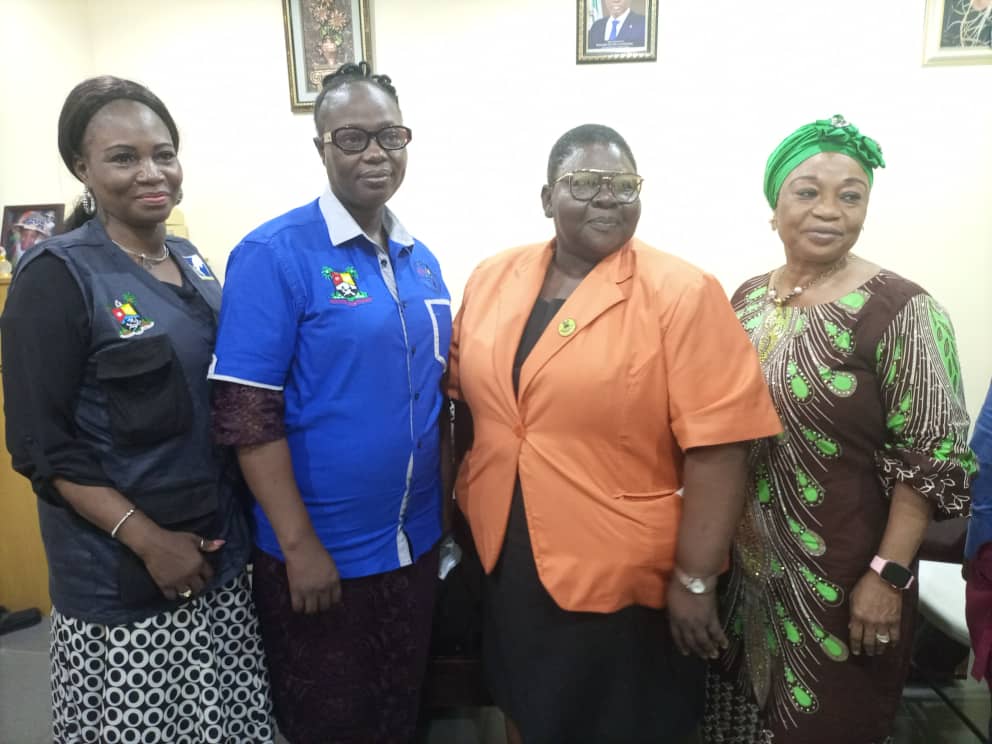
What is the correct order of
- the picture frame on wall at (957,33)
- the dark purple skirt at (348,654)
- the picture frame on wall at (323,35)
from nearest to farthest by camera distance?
the dark purple skirt at (348,654) → the picture frame on wall at (957,33) → the picture frame on wall at (323,35)

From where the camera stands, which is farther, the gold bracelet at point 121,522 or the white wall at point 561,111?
the white wall at point 561,111

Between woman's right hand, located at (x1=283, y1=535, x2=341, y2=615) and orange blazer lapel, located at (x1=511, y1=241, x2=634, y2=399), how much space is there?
49cm

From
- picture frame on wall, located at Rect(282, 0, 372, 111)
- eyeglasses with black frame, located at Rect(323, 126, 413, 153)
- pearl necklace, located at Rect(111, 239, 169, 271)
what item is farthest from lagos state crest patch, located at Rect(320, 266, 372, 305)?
picture frame on wall, located at Rect(282, 0, 372, 111)

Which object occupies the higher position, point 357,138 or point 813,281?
point 357,138

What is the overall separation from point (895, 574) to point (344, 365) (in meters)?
1.10

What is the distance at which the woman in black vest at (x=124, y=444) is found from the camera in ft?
3.61

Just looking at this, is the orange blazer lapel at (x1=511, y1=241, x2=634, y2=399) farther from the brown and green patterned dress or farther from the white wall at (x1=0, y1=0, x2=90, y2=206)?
the white wall at (x1=0, y1=0, x2=90, y2=206)

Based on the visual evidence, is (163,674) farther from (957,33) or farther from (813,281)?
(957,33)

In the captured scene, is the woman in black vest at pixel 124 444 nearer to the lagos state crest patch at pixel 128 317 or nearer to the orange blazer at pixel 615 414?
the lagos state crest patch at pixel 128 317

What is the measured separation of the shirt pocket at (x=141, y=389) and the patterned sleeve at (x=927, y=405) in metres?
1.30

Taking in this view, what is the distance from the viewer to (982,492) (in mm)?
1360

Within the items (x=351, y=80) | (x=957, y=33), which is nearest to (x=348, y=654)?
(x=351, y=80)

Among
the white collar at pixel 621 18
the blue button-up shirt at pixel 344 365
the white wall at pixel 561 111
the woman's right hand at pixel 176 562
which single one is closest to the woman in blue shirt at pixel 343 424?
the blue button-up shirt at pixel 344 365

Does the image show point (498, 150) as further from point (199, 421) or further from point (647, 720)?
point (647, 720)
